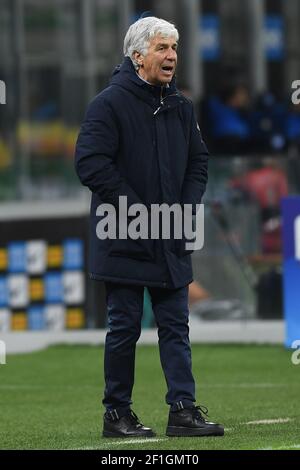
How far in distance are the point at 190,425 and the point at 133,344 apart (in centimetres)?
45

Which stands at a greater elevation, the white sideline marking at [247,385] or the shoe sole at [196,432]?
the white sideline marking at [247,385]

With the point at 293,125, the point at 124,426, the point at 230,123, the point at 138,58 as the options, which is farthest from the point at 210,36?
the point at 124,426

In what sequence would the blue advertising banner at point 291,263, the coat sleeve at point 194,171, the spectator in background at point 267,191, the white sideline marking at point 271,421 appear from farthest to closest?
1. the spectator in background at point 267,191
2. the blue advertising banner at point 291,263
3. the white sideline marking at point 271,421
4. the coat sleeve at point 194,171

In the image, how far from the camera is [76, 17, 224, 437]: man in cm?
797

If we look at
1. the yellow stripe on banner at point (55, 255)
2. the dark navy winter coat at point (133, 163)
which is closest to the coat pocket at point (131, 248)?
the dark navy winter coat at point (133, 163)

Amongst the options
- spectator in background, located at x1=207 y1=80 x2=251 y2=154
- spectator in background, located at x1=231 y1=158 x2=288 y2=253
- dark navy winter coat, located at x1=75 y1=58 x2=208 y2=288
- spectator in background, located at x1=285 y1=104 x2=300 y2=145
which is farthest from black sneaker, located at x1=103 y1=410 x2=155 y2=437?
spectator in background, located at x1=285 y1=104 x2=300 y2=145

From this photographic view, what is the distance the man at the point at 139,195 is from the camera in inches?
314

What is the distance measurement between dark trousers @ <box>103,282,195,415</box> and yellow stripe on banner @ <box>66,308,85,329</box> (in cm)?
657

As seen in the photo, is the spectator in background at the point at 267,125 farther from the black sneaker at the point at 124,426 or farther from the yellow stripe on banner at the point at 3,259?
the black sneaker at the point at 124,426

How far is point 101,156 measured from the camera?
795cm

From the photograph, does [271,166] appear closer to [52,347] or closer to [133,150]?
[52,347]

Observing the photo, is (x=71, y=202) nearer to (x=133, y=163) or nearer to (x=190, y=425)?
(x=133, y=163)

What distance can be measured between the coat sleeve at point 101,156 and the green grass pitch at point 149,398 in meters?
1.11

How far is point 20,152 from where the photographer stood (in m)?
15.0
